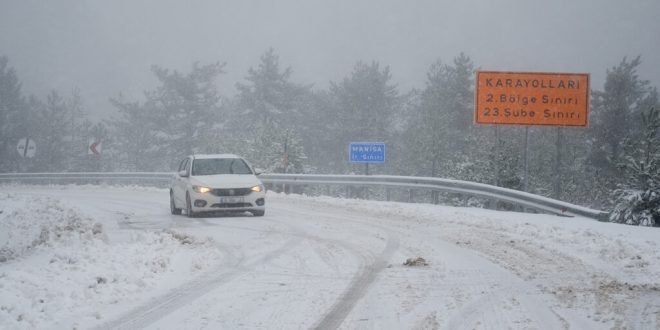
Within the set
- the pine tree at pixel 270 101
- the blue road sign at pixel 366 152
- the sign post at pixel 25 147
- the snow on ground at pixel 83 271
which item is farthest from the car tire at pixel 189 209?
the pine tree at pixel 270 101

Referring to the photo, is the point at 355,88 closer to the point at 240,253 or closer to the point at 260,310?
the point at 240,253

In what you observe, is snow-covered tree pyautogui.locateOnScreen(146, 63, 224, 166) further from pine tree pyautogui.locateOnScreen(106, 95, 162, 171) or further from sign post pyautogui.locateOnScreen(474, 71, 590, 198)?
sign post pyautogui.locateOnScreen(474, 71, 590, 198)

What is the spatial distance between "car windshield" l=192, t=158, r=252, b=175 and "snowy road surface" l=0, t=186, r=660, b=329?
2.60m

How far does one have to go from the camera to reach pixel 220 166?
16.7m

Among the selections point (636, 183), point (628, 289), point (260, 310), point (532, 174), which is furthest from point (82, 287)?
point (532, 174)

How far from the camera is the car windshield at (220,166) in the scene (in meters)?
16.4

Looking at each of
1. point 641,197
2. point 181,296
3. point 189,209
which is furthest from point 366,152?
point 181,296

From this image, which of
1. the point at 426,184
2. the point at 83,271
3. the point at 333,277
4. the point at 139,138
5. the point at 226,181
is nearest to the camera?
the point at 83,271

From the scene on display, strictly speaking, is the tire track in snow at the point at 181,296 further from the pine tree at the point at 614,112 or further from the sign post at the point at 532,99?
the pine tree at the point at 614,112

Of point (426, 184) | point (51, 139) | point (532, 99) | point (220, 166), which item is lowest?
point (426, 184)

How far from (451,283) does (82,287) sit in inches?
158

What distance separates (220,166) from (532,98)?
12.5 m

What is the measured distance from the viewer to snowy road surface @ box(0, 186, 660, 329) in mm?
5832

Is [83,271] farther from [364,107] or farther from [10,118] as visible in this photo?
[10,118]
